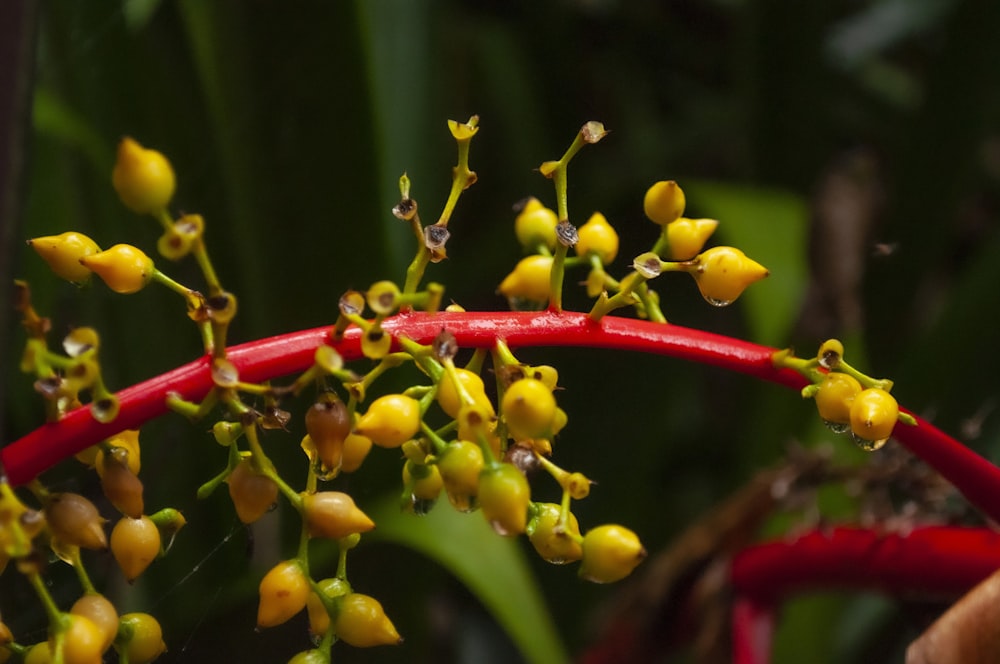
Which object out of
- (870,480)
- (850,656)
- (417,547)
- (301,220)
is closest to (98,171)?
(301,220)

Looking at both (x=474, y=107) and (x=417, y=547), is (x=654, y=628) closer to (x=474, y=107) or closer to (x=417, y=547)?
(x=417, y=547)

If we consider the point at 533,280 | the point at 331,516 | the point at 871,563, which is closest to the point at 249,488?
the point at 331,516

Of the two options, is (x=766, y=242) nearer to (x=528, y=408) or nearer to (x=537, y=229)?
(x=537, y=229)

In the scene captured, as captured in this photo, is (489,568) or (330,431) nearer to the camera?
(330,431)

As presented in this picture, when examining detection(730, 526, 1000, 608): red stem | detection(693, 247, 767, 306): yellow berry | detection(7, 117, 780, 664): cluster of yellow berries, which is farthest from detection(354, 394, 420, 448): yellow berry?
detection(730, 526, 1000, 608): red stem

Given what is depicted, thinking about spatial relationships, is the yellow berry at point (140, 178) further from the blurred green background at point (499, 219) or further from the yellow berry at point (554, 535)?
the yellow berry at point (554, 535)

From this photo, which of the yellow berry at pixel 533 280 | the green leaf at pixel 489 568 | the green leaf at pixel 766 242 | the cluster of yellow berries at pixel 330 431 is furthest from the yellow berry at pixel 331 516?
the green leaf at pixel 766 242
